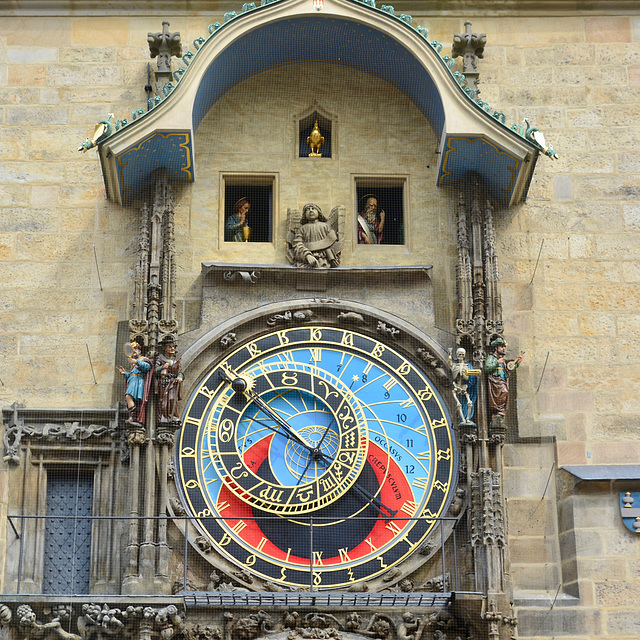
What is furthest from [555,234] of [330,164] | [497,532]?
[497,532]

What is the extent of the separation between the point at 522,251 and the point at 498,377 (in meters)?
1.20

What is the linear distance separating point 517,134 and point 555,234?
893 mm

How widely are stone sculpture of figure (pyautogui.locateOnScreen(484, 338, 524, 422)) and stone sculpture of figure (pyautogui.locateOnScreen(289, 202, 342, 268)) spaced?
1.32 meters

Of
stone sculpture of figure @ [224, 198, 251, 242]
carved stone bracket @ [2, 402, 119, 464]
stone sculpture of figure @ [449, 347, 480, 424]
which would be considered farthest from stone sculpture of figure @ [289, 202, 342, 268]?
carved stone bracket @ [2, 402, 119, 464]

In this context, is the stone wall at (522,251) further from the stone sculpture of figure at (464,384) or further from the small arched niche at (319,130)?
the stone sculpture of figure at (464,384)

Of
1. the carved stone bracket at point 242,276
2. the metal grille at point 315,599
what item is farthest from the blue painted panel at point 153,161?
the metal grille at point 315,599

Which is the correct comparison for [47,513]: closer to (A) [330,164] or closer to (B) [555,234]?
(A) [330,164]

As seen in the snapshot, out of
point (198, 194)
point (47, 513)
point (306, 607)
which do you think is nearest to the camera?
point (306, 607)

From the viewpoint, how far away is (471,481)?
36.6ft

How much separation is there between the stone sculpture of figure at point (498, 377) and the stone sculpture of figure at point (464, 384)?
0.33 ft

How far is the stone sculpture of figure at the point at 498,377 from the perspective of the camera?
1136cm

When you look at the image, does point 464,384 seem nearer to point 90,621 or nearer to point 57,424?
point 57,424

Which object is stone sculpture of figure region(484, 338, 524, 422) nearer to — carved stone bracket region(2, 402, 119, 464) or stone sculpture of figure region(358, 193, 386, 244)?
stone sculpture of figure region(358, 193, 386, 244)

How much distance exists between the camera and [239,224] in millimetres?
12273
